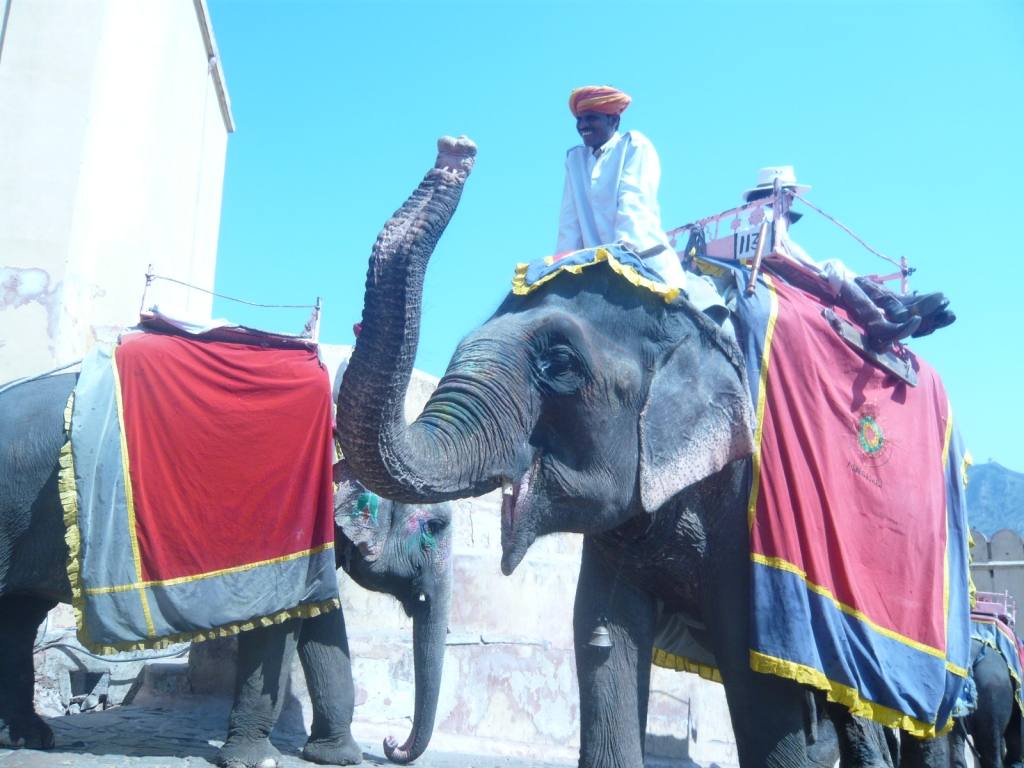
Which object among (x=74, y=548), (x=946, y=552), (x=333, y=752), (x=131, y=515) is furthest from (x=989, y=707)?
(x=74, y=548)

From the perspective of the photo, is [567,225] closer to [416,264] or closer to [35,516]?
[416,264]

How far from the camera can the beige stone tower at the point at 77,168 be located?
7.39 metres

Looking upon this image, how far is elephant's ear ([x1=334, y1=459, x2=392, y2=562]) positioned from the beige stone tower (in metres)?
3.09

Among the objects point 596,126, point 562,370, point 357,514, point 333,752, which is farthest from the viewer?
point 357,514

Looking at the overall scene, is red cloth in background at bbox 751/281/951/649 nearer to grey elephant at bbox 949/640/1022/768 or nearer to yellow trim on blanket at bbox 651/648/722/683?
yellow trim on blanket at bbox 651/648/722/683

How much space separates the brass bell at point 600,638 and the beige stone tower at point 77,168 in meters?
5.84

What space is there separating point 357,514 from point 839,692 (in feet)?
11.6

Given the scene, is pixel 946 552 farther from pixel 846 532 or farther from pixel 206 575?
pixel 206 575

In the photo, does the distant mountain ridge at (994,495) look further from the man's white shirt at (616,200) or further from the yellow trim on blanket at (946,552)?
the man's white shirt at (616,200)

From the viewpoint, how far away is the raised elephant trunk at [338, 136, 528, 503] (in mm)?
1907

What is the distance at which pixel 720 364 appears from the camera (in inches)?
106

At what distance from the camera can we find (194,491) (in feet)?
15.5

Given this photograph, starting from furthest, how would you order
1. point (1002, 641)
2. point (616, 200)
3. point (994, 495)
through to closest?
point (994, 495) < point (1002, 641) < point (616, 200)

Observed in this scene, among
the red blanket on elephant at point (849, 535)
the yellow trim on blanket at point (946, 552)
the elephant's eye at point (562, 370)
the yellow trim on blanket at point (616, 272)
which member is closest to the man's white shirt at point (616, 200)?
the yellow trim on blanket at point (616, 272)
